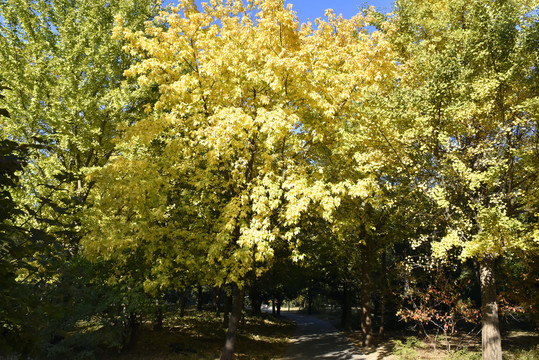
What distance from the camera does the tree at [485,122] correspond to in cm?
885

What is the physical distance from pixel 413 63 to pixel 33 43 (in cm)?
1406

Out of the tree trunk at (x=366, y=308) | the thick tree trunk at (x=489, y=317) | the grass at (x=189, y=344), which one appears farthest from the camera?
the tree trunk at (x=366, y=308)

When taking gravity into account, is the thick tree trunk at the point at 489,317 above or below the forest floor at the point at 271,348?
above

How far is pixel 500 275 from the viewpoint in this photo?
16297 millimetres

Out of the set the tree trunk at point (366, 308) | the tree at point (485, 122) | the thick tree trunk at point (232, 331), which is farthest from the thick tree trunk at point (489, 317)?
the thick tree trunk at point (232, 331)

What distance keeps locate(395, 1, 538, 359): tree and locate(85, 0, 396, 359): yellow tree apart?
2.49 meters

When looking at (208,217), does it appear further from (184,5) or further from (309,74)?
(184,5)

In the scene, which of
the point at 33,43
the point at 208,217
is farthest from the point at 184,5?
the point at 33,43

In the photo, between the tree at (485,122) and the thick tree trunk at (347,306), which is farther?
the thick tree trunk at (347,306)

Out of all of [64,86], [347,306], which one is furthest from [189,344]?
[347,306]

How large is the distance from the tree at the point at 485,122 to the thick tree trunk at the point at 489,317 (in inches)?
1.0

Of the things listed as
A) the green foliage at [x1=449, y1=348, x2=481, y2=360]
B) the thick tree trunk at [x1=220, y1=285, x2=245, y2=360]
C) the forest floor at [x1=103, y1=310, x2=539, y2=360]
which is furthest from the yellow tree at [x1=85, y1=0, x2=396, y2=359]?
the green foliage at [x1=449, y1=348, x2=481, y2=360]

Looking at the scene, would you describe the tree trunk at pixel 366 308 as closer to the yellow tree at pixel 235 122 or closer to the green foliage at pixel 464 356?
the green foliage at pixel 464 356

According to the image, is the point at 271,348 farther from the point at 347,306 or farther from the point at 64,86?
the point at 64,86
